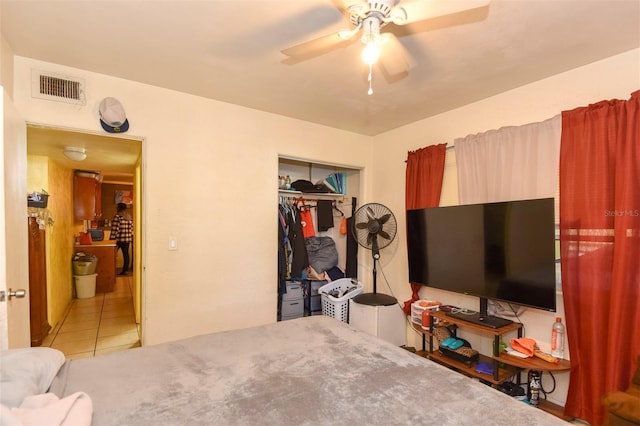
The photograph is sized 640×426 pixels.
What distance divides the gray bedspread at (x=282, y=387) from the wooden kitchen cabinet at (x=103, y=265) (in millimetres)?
4817

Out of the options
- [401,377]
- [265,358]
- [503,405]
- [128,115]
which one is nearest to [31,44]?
[128,115]

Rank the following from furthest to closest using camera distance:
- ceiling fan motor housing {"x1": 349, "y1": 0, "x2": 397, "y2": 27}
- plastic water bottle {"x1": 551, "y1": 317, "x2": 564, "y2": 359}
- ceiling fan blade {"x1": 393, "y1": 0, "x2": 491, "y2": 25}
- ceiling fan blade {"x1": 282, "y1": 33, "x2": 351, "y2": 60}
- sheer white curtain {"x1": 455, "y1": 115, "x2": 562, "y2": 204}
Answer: sheer white curtain {"x1": 455, "y1": 115, "x2": 562, "y2": 204}
plastic water bottle {"x1": 551, "y1": 317, "x2": 564, "y2": 359}
ceiling fan blade {"x1": 282, "y1": 33, "x2": 351, "y2": 60}
ceiling fan motor housing {"x1": 349, "y1": 0, "x2": 397, "y2": 27}
ceiling fan blade {"x1": 393, "y1": 0, "x2": 491, "y2": 25}

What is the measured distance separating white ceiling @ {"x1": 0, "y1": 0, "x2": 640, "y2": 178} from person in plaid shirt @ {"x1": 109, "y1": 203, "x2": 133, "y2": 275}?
5477 mm

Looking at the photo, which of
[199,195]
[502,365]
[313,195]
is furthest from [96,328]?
[502,365]

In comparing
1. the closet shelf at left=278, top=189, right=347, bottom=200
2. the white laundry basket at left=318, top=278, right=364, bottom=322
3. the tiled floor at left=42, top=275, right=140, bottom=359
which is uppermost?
the closet shelf at left=278, top=189, right=347, bottom=200

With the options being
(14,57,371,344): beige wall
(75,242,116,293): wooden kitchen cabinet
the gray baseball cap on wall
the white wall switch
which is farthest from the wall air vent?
(75,242,116,293): wooden kitchen cabinet

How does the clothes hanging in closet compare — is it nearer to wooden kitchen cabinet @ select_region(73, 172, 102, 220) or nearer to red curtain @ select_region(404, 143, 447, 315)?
red curtain @ select_region(404, 143, 447, 315)

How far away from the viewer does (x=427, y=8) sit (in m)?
1.31

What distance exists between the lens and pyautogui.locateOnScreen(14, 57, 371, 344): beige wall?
2.43 metres

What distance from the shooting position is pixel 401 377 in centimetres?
131

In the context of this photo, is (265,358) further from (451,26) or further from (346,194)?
(346,194)

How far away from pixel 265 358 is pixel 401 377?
61 cm

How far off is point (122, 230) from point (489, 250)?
712cm

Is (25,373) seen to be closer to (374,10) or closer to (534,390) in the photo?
(374,10)
